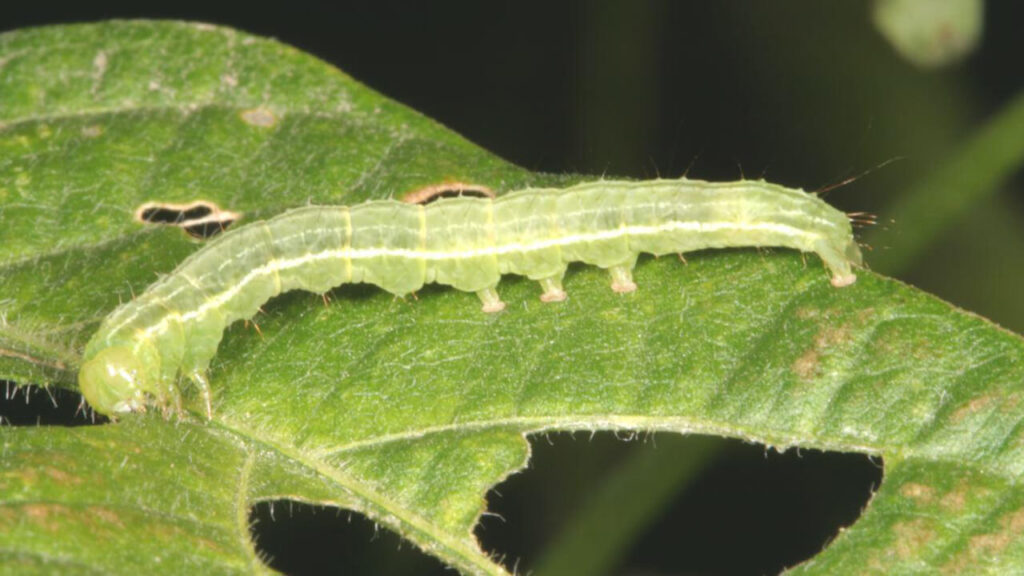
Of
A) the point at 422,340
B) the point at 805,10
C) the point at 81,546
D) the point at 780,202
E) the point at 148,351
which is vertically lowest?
the point at 81,546

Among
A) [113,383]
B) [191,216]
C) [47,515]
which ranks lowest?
[47,515]

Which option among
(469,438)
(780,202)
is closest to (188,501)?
(469,438)

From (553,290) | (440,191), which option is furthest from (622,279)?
(440,191)

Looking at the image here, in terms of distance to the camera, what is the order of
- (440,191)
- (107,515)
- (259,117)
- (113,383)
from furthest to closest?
(259,117) → (440,191) → (113,383) → (107,515)

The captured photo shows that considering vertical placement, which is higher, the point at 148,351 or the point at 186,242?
the point at 186,242

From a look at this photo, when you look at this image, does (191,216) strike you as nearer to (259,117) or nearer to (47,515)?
(259,117)

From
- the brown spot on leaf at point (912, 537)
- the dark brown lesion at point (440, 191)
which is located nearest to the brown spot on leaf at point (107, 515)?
the dark brown lesion at point (440, 191)

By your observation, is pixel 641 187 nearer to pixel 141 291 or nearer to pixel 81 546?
pixel 141 291
